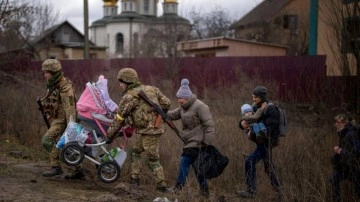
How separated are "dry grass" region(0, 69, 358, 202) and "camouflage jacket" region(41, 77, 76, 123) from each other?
5.41ft

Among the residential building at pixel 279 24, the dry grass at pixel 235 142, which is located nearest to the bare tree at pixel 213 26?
the residential building at pixel 279 24

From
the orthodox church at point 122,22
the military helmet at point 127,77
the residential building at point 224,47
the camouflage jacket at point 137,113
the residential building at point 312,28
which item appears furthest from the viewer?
the orthodox church at point 122,22

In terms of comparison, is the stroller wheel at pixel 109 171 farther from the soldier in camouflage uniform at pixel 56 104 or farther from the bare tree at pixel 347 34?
the bare tree at pixel 347 34

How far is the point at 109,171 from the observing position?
24.3 ft

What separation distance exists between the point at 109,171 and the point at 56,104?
1.29 m

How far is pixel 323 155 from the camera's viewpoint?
30.1 feet

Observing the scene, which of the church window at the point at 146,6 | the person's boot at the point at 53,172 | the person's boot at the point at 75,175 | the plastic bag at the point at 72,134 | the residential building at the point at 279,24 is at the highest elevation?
the church window at the point at 146,6

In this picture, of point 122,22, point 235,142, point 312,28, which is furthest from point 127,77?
point 122,22

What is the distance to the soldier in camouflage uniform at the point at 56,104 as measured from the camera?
24.7ft

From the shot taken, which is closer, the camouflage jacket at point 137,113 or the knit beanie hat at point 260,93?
the camouflage jacket at point 137,113

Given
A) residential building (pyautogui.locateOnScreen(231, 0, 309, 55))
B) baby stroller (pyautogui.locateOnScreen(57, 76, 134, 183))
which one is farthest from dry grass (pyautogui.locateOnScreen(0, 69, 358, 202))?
residential building (pyautogui.locateOnScreen(231, 0, 309, 55))

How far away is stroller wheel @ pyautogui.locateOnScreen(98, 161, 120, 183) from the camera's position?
7.32 m

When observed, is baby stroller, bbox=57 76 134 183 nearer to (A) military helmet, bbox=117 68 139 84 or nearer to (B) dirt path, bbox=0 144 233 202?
(B) dirt path, bbox=0 144 233 202

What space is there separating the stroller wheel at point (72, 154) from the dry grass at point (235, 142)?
1.48 m
